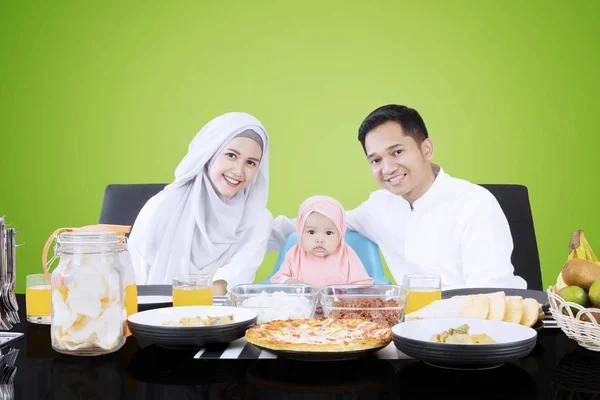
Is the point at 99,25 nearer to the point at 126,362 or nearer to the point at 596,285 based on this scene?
the point at 126,362

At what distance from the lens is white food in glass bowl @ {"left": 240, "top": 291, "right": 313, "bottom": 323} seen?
125 cm

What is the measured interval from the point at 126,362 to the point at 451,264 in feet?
7.60

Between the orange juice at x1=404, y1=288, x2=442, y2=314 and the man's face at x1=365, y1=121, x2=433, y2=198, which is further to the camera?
the man's face at x1=365, y1=121, x2=433, y2=198

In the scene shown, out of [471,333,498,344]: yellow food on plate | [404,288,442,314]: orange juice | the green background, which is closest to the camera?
[471,333,498,344]: yellow food on plate

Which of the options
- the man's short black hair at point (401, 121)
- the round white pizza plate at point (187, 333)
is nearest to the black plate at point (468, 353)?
the round white pizza plate at point (187, 333)

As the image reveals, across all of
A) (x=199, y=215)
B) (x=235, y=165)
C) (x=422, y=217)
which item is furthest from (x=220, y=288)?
Result: (x=422, y=217)

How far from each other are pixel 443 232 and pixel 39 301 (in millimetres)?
2172

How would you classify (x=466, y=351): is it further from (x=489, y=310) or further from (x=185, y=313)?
(x=185, y=313)

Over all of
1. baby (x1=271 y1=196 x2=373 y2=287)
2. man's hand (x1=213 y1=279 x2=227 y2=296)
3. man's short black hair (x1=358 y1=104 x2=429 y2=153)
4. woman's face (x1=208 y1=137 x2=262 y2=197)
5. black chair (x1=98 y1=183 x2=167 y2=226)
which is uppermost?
man's short black hair (x1=358 y1=104 x2=429 y2=153)

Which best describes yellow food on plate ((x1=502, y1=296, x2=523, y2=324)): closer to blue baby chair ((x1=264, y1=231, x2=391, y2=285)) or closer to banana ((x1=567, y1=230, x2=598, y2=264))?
banana ((x1=567, y1=230, x2=598, y2=264))

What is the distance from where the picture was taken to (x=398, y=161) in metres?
3.26

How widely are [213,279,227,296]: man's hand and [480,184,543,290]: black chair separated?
1375 mm

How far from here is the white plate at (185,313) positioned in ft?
3.80

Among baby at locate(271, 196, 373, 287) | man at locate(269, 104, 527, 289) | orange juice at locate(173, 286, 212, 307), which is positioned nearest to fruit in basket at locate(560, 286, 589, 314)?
orange juice at locate(173, 286, 212, 307)
